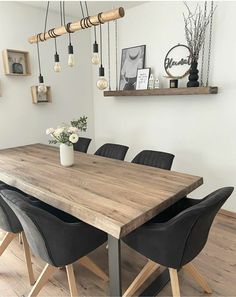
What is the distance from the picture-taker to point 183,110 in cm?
294

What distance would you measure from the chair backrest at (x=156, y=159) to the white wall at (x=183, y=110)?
771mm

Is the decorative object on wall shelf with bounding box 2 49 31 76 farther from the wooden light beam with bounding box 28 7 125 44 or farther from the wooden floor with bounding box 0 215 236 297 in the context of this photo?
the wooden floor with bounding box 0 215 236 297

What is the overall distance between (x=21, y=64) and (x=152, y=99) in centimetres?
174

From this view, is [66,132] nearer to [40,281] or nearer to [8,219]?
[8,219]

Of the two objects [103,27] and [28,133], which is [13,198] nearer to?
[28,133]

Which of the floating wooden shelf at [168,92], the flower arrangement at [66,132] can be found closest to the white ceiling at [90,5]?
the floating wooden shelf at [168,92]

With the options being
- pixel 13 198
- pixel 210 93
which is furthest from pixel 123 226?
pixel 210 93

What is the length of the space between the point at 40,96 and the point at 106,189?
2143 millimetres

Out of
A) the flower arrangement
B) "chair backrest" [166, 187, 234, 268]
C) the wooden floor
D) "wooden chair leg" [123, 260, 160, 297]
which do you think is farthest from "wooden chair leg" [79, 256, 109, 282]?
the flower arrangement

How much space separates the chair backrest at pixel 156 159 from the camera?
229 cm

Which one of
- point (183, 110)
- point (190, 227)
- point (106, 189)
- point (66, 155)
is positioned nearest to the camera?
point (190, 227)

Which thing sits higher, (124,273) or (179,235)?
(179,235)

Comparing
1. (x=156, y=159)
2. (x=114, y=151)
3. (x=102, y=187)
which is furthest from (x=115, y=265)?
(x=114, y=151)

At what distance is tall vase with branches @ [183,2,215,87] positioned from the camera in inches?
102
